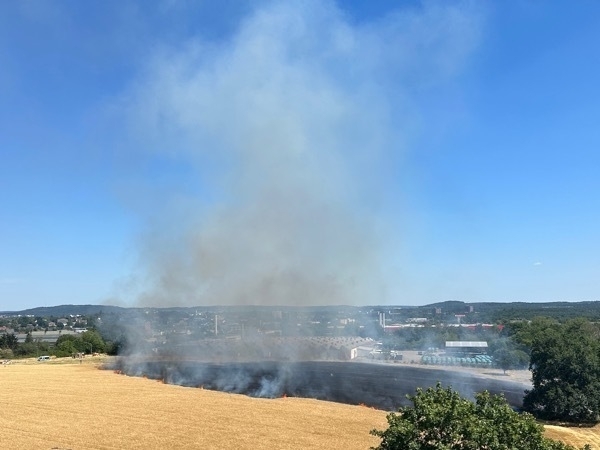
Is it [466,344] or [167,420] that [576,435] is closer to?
[167,420]

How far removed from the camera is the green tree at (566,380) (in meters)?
53.7

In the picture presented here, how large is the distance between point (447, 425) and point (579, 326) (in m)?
78.5

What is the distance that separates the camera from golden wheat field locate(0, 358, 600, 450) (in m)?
33.8

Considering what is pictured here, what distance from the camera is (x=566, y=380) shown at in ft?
185

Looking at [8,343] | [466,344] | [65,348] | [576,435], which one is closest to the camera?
[576,435]

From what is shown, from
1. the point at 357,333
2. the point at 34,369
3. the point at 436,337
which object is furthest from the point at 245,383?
the point at 357,333

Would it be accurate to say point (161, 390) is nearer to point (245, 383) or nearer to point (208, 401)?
point (208, 401)

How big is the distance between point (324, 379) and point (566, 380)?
39958 millimetres

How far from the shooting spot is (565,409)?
53.7m

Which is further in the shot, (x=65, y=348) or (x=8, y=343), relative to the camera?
(x=8, y=343)

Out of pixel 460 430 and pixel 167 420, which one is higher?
pixel 460 430

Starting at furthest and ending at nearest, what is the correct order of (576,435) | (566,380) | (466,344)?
1. (466,344)
2. (566,380)
3. (576,435)

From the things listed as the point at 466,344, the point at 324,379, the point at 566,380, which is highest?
the point at 566,380

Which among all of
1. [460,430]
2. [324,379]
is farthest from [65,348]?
[460,430]
